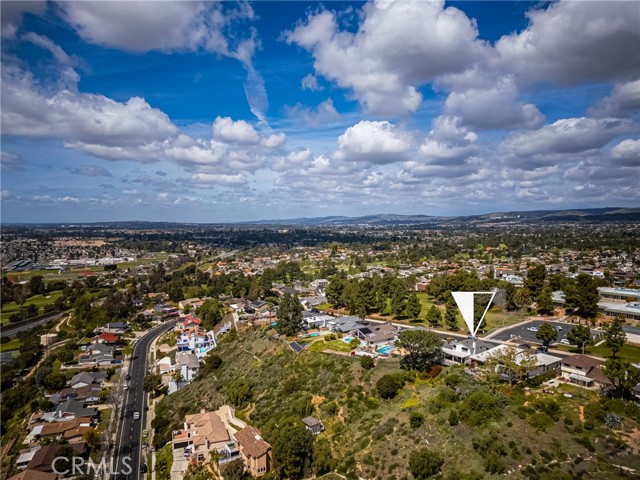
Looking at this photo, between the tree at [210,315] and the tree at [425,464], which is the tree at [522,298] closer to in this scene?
the tree at [425,464]

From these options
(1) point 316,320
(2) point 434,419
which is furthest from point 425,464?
(1) point 316,320

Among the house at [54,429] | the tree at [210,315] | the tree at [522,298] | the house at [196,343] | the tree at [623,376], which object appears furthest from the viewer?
the tree at [210,315]

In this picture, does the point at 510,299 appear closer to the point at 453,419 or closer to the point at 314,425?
the point at 453,419

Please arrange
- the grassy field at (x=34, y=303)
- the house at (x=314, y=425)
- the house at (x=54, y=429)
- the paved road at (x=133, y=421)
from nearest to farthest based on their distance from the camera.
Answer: the house at (x=314, y=425)
the paved road at (x=133, y=421)
the house at (x=54, y=429)
the grassy field at (x=34, y=303)

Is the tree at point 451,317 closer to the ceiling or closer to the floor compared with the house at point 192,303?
closer to the ceiling

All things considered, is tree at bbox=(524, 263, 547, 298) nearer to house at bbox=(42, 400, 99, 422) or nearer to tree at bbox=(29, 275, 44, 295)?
house at bbox=(42, 400, 99, 422)

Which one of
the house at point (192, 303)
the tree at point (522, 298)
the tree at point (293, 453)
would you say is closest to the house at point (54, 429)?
the tree at point (293, 453)
